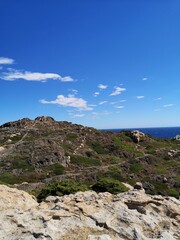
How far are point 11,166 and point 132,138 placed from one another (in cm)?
5158

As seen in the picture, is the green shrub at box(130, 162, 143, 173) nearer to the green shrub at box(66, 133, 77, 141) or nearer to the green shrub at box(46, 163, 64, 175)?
the green shrub at box(46, 163, 64, 175)

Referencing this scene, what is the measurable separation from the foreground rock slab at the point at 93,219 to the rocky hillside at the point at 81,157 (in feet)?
97.6

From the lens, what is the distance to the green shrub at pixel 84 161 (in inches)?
2965

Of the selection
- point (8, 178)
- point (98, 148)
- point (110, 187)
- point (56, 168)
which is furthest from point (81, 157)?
point (110, 187)

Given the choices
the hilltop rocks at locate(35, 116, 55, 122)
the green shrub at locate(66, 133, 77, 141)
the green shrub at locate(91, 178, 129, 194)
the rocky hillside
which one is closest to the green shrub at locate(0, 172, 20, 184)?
the rocky hillside

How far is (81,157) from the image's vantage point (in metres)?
78.9

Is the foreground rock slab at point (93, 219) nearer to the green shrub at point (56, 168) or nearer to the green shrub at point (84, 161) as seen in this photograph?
the green shrub at point (56, 168)

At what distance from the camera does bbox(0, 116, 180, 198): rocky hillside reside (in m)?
61.2

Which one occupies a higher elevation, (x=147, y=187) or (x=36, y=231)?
(x=36, y=231)

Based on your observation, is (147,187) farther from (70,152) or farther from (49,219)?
(49,219)

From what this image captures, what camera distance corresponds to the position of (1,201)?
1995cm

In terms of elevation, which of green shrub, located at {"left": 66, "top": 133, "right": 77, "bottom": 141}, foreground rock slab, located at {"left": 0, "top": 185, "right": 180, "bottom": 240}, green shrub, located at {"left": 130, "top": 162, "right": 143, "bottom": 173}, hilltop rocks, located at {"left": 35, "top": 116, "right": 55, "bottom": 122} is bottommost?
green shrub, located at {"left": 130, "top": 162, "right": 143, "bottom": 173}

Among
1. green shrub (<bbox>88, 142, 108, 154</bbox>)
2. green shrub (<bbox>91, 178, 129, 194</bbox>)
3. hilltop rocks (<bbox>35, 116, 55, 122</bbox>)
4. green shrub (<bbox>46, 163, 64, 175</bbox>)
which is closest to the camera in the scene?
green shrub (<bbox>91, 178, 129, 194</bbox>)

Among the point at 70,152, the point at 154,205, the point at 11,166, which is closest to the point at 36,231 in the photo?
the point at 154,205
